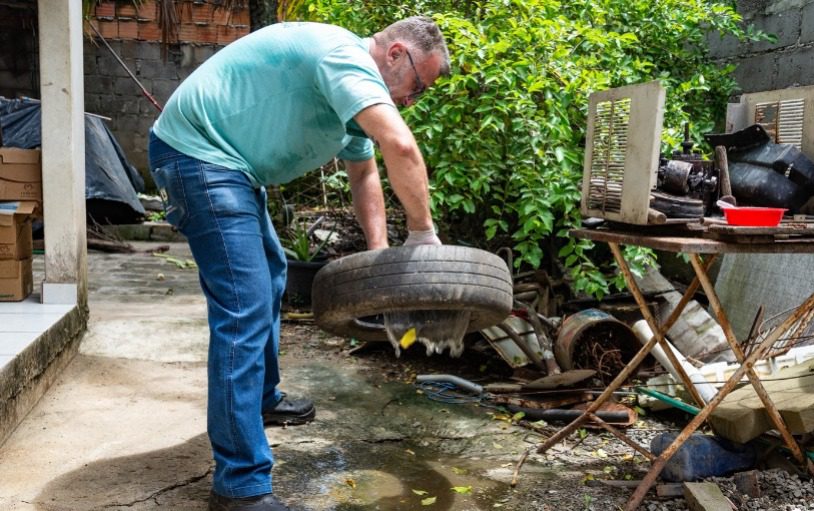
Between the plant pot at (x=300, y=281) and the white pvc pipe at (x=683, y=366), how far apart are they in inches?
95.6

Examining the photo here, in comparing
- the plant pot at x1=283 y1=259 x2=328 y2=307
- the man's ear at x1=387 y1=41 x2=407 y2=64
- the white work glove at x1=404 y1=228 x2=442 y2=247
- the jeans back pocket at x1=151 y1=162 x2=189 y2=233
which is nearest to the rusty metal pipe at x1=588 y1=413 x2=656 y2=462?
the white work glove at x1=404 y1=228 x2=442 y2=247

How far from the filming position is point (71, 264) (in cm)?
Answer: 413

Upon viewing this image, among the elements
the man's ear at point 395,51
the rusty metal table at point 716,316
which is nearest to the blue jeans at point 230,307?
the man's ear at point 395,51

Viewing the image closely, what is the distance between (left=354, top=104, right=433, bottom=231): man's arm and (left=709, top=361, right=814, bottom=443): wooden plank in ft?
5.17

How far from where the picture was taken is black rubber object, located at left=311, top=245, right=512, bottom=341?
247 cm

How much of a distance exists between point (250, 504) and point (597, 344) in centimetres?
232

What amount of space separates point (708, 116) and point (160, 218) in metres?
6.90

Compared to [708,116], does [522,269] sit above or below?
below

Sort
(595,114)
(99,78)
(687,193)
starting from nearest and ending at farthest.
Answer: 1. (687,193)
2. (595,114)
3. (99,78)

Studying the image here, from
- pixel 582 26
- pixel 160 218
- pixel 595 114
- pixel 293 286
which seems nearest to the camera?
pixel 595 114

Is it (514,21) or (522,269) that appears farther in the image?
(522,269)

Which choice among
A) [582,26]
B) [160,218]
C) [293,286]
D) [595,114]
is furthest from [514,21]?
[160,218]

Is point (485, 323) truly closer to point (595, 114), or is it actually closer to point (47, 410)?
point (595, 114)

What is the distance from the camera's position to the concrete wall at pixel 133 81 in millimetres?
10328
